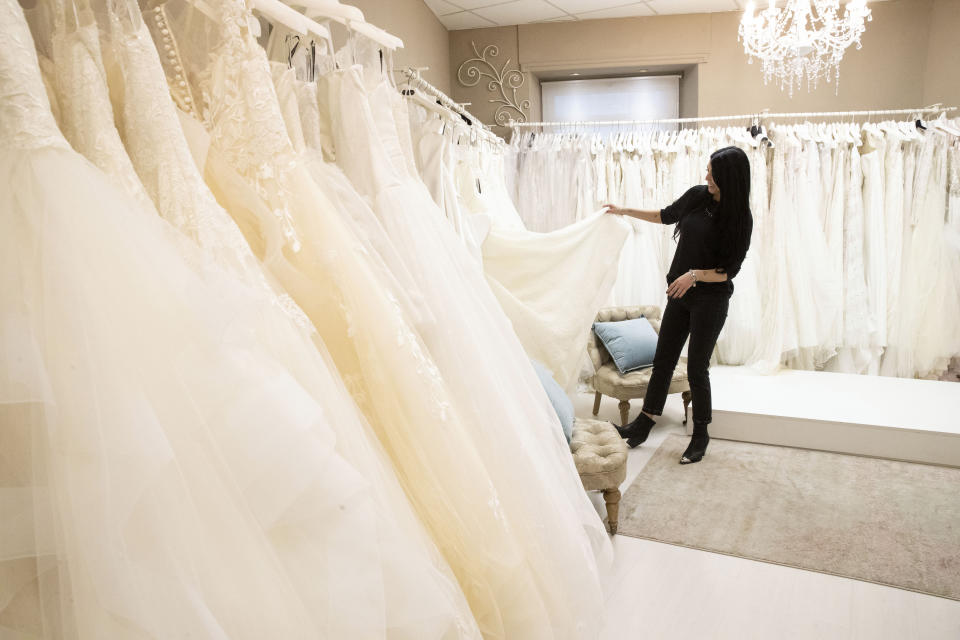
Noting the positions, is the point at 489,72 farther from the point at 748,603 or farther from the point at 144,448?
the point at 144,448

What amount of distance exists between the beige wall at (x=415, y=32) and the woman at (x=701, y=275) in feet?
5.57

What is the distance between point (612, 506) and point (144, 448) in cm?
184

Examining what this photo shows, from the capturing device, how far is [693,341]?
281 cm

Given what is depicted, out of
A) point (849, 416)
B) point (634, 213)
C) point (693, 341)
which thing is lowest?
point (849, 416)

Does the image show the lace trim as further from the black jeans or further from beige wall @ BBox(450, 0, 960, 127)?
beige wall @ BBox(450, 0, 960, 127)

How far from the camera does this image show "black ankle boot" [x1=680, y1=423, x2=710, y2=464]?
2.84 meters

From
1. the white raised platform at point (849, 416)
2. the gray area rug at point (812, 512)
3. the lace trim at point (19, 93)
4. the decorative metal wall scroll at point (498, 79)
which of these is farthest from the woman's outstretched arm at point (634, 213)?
the lace trim at point (19, 93)

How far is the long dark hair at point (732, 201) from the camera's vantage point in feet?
8.29

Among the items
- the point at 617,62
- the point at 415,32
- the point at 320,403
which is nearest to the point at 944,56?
the point at 617,62

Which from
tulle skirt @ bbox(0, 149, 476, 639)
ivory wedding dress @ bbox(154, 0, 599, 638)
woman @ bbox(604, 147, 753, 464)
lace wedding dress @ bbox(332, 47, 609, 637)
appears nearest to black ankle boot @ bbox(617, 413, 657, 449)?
woman @ bbox(604, 147, 753, 464)

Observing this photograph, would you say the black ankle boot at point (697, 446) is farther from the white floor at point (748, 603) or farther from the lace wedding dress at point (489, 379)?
the lace wedding dress at point (489, 379)

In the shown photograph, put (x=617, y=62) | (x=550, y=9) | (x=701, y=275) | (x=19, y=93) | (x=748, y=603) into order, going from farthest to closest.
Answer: (x=617, y=62)
(x=550, y=9)
(x=701, y=275)
(x=748, y=603)
(x=19, y=93)

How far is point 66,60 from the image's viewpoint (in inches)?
36.3

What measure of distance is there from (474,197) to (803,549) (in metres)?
2.08
